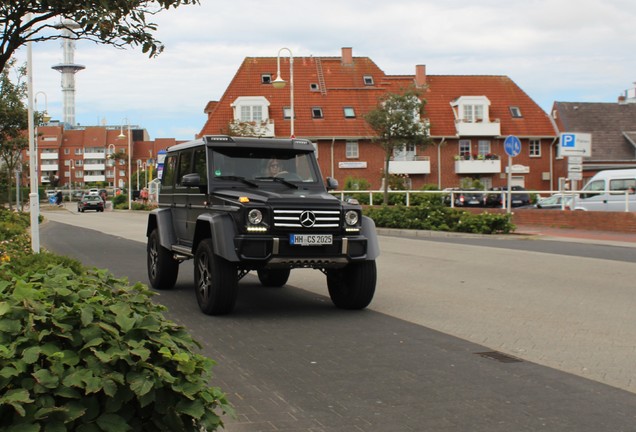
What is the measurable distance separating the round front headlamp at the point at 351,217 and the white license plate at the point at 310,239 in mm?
321

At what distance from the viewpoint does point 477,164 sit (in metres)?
63.0

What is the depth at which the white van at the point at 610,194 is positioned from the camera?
2781 cm

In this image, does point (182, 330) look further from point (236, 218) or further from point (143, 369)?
point (236, 218)

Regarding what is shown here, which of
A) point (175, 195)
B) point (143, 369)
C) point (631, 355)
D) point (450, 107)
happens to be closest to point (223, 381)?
point (143, 369)

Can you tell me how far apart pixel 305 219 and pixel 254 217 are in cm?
57

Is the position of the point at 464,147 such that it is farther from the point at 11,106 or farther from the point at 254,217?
the point at 254,217

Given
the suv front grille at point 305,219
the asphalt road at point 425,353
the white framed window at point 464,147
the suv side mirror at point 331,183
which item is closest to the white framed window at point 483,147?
the white framed window at point 464,147

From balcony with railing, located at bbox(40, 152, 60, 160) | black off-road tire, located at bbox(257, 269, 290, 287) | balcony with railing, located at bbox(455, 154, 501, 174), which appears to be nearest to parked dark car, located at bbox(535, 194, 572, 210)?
black off-road tire, located at bbox(257, 269, 290, 287)

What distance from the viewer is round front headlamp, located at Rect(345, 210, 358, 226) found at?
950 centimetres

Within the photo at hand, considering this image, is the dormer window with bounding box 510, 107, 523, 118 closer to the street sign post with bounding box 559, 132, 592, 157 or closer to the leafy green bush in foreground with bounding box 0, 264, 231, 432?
the street sign post with bounding box 559, 132, 592, 157

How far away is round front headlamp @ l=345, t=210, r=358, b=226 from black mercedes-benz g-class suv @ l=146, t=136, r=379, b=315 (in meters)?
0.01

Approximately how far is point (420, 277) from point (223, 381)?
8036 millimetres

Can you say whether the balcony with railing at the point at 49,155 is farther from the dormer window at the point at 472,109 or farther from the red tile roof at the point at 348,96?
the dormer window at the point at 472,109

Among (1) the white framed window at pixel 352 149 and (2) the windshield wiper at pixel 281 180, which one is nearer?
(2) the windshield wiper at pixel 281 180
